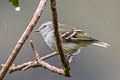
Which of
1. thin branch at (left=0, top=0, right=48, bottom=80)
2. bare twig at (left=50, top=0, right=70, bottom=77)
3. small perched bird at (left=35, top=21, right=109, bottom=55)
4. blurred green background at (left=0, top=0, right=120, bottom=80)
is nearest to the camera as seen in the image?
bare twig at (left=50, top=0, right=70, bottom=77)

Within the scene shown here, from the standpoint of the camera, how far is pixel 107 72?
122 inches

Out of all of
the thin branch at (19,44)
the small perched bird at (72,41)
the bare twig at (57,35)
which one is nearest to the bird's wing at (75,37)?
the small perched bird at (72,41)

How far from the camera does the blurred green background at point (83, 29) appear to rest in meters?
2.93

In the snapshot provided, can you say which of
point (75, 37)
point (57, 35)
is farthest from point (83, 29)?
point (57, 35)

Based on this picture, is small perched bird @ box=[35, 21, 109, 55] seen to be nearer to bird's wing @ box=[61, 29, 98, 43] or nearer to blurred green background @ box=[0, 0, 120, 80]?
bird's wing @ box=[61, 29, 98, 43]

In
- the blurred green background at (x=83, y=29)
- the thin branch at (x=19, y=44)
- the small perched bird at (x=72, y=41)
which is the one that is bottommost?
the blurred green background at (x=83, y=29)

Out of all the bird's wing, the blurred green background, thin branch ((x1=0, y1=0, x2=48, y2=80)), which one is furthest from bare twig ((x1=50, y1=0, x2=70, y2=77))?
the blurred green background

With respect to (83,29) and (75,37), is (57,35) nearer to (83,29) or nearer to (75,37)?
(75,37)

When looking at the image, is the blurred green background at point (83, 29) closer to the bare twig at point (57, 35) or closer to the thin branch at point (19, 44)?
the bare twig at point (57, 35)

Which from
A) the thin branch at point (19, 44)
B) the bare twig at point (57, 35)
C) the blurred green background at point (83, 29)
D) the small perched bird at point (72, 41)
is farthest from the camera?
the blurred green background at point (83, 29)

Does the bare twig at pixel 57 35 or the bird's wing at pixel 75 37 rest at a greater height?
the bare twig at pixel 57 35

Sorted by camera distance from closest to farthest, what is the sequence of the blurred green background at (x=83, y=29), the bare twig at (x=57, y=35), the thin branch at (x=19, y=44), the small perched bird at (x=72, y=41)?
the bare twig at (x=57, y=35) → the thin branch at (x=19, y=44) → the small perched bird at (x=72, y=41) → the blurred green background at (x=83, y=29)

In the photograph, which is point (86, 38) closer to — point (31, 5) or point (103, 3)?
point (31, 5)

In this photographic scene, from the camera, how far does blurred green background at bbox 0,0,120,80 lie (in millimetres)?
2934
